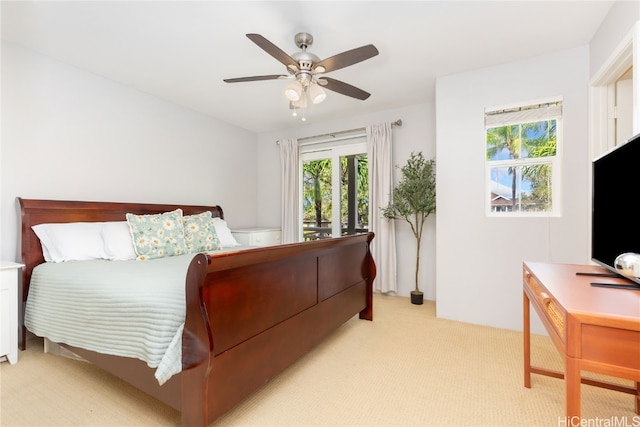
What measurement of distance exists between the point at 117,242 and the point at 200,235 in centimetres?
73

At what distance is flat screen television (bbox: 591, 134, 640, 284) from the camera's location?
129 centimetres

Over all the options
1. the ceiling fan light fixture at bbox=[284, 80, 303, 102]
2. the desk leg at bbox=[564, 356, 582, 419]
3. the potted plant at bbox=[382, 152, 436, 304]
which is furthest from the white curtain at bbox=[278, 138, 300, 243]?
the desk leg at bbox=[564, 356, 582, 419]

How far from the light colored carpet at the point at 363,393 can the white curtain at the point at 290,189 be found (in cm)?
244

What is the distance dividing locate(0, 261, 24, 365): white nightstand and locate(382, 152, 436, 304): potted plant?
11.6ft

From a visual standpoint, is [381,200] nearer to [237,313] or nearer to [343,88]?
[343,88]

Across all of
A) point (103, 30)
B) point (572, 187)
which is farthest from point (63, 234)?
point (572, 187)

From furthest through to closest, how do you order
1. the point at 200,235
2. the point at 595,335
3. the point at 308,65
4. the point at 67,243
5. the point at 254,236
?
the point at 254,236 < the point at 200,235 < the point at 67,243 < the point at 308,65 < the point at 595,335

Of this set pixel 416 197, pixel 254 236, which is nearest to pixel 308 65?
pixel 416 197

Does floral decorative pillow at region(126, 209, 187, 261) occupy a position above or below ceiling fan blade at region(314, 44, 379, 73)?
below

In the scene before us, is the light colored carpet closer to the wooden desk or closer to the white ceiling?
the wooden desk

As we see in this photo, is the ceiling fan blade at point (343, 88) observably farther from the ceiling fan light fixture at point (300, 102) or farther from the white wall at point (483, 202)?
the white wall at point (483, 202)

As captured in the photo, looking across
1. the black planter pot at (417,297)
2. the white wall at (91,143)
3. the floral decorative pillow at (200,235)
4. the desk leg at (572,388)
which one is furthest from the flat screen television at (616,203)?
the white wall at (91,143)

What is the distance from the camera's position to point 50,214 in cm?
259

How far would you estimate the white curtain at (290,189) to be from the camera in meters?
4.77
